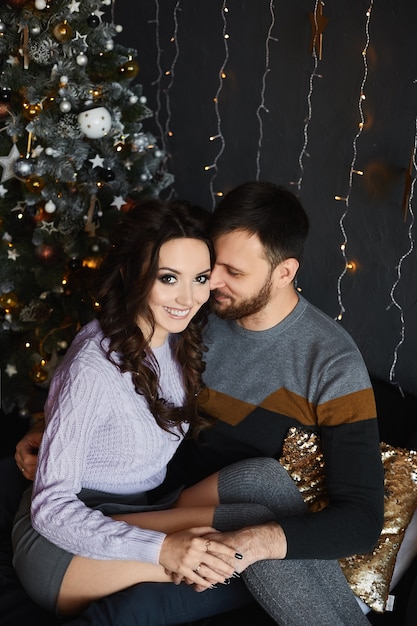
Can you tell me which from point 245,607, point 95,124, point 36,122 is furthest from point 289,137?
point 245,607

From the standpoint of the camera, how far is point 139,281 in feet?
6.01

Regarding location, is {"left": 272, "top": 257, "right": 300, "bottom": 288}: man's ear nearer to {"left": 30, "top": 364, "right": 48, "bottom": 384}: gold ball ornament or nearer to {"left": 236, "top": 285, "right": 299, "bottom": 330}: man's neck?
{"left": 236, "top": 285, "right": 299, "bottom": 330}: man's neck

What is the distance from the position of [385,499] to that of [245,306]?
68 centimetres

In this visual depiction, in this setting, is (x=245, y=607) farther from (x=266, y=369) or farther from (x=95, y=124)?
(x=95, y=124)

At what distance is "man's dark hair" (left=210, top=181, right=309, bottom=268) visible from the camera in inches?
80.7

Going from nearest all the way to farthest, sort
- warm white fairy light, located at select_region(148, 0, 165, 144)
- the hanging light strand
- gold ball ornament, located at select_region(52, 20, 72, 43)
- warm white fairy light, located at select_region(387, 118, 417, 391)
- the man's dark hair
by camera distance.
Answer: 1. the man's dark hair
2. warm white fairy light, located at select_region(387, 118, 417, 391)
3. gold ball ornament, located at select_region(52, 20, 72, 43)
4. the hanging light strand
5. warm white fairy light, located at select_region(148, 0, 165, 144)

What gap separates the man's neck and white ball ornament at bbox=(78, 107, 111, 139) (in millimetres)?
979

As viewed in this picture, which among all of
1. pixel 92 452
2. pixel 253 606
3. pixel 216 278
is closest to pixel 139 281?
pixel 216 278

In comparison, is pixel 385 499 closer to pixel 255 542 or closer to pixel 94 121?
pixel 255 542

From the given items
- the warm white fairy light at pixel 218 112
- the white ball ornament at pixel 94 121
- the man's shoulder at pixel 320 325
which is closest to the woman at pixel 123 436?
the man's shoulder at pixel 320 325

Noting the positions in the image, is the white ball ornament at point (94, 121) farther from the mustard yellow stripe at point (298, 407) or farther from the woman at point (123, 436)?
the mustard yellow stripe at point (298, 407)

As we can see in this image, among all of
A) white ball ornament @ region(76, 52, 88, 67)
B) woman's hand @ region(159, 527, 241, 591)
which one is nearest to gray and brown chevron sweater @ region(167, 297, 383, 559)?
woman's hand @ region(159, 527, 241, 591)

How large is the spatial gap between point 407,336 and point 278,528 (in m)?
1.08

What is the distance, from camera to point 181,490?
2.09 m
